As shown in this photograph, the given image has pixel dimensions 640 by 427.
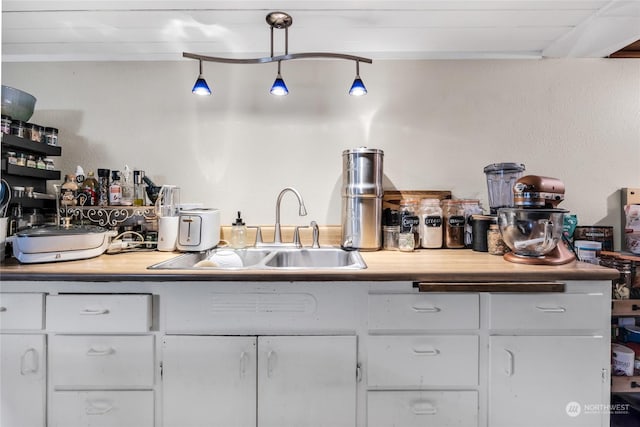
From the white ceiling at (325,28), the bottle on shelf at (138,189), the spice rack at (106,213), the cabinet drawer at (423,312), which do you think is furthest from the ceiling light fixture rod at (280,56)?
the cabinet drawer at (423,312)

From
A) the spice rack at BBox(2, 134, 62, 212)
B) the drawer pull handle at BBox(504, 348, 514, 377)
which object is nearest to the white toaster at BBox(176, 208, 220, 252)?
the spice rack at BBox(2, 134, 62, 212)

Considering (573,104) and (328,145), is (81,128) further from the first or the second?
(573,104)

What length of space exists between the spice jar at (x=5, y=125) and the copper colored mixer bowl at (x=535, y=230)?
235 centimetres

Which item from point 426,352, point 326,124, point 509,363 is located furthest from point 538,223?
point 326,124

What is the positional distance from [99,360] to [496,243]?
1.78 m

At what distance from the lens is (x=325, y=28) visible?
1577 millimetres

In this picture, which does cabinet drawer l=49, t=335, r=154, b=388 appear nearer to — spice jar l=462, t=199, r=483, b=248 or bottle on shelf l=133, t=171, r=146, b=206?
bottle on shelf l=133, t=171, r=146, b=206

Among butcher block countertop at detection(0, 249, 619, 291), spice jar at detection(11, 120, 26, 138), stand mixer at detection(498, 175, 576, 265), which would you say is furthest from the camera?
spice jar at detection(11, 120, 26, 138)

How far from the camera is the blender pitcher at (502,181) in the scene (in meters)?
1.70

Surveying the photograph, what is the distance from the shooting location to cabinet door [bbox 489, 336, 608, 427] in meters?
1.15

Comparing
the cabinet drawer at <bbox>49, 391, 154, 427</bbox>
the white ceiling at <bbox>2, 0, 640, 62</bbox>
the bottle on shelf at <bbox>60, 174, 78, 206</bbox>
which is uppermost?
the white ceiling at <bbox>2, 0, 640, 62</bbox>

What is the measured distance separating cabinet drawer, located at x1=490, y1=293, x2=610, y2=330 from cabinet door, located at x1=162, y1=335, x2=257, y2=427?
93cm

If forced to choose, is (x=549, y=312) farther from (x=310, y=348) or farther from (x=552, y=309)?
(x=310, y=348)

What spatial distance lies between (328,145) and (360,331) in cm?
111
